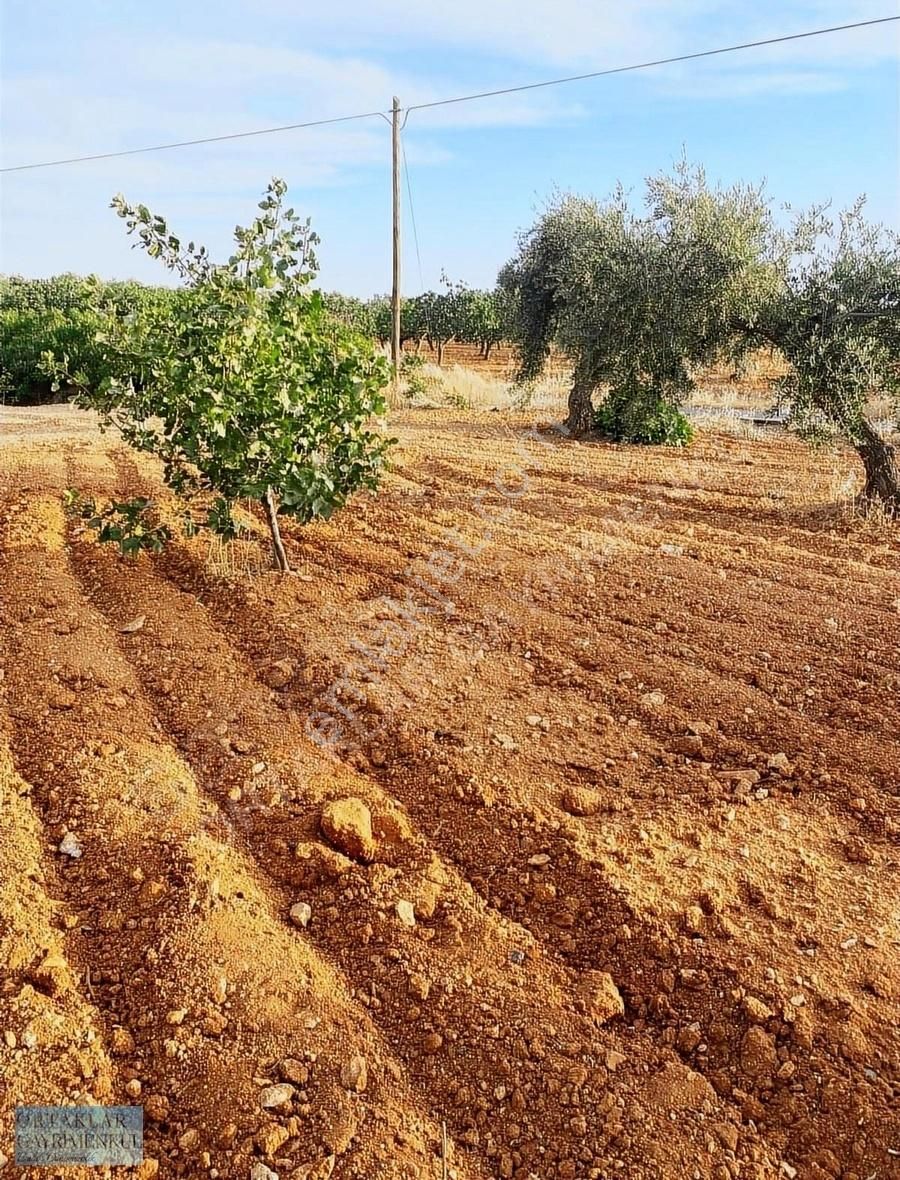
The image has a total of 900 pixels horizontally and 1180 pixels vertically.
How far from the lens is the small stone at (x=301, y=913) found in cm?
297

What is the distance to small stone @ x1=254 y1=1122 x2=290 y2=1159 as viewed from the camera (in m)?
2.19

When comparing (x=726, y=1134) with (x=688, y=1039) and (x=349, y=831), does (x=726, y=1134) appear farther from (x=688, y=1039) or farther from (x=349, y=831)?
(x=349, y=831)

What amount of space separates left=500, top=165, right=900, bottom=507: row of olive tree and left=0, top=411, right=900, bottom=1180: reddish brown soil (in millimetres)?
2894

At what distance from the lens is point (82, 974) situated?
2.74 meters

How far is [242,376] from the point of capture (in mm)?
5375

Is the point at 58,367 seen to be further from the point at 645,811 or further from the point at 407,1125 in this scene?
the point at 407,1125

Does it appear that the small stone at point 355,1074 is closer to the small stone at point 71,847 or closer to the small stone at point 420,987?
the small stone at point 420,987

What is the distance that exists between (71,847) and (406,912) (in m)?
1.34

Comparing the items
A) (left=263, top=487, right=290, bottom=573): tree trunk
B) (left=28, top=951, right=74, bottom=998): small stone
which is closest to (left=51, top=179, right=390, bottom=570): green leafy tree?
(left=263, top=487, right=290, bottom=573): tree trunk

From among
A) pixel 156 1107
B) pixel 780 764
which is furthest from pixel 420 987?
pixel 780 764

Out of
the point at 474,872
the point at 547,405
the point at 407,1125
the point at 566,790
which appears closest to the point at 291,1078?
the point at 407,1125

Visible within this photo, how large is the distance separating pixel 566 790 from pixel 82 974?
1.94 m

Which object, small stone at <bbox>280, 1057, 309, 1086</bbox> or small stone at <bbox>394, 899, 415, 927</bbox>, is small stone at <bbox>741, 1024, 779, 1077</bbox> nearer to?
small stone at <bbox>394, 899, 415, 927</bbox>

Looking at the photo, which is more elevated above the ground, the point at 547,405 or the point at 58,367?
the point at 58,367
